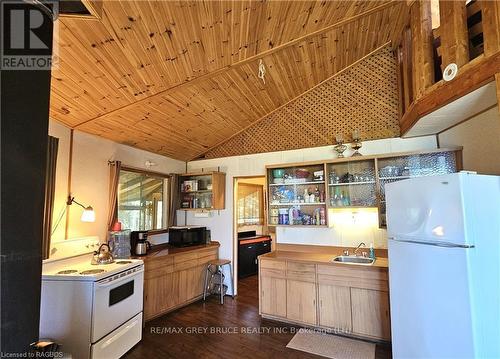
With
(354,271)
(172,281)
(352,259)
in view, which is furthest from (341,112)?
(172,281)

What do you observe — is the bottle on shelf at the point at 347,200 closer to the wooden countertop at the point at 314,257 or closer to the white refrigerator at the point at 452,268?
the wooden countertop at the point at 314,257

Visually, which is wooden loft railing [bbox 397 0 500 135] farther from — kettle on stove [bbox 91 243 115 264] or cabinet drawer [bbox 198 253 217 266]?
kettle on stove [bbox 91 243 115 264]

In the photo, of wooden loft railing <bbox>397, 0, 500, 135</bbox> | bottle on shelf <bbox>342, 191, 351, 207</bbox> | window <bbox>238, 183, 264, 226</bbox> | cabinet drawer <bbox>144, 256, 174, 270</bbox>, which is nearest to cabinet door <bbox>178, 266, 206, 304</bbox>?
cabinet drawer <bbox>144, 256, 174, 270</bbox>

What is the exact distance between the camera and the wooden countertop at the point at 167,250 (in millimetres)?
3571

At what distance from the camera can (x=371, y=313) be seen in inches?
114

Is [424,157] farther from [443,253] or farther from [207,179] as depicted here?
[207,179]

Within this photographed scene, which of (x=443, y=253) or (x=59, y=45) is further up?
(x=59, y=45)

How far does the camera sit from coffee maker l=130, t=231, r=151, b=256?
144 inches

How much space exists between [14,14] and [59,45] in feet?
2.36

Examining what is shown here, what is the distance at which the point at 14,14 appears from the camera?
51.9 inches

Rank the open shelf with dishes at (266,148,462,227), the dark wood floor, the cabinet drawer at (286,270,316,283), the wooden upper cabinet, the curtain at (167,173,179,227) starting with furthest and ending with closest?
the curtain at (167,173,179,227) → the wooden upper cabinet → the cabinet drawer at (286,270,316,283) → the open shelf with dishes at (266,148,462,227) → the dark wood floor

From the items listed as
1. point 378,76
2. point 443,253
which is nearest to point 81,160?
point 443,253

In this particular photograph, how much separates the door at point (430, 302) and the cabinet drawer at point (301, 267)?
105 cm

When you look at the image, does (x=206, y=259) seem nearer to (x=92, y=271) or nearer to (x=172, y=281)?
(x=172, y=281)
